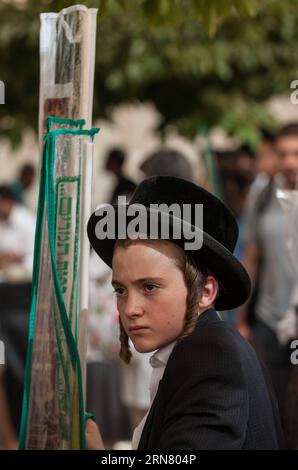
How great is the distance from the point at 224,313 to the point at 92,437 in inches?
172

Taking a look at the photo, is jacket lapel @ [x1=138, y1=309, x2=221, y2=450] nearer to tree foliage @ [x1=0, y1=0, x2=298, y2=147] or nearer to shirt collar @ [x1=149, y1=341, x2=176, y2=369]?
shirt collar @ [x1=149, y1=341, x2=176, y2=369]

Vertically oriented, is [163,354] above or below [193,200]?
below

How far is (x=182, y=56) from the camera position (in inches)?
426

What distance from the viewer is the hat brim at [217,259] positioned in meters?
3.39

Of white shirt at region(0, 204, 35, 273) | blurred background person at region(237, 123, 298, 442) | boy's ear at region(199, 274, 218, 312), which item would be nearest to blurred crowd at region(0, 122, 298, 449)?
blurred background person at region(237, 123, 298, 442)

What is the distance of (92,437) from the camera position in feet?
12.0

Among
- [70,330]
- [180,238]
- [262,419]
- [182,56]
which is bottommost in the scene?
[262,419]

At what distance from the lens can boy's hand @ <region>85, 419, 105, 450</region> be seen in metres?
3.64

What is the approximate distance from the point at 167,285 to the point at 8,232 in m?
7.81

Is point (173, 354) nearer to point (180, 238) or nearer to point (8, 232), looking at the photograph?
point (180, 238)

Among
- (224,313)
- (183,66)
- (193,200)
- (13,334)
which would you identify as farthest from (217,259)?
(183,66)

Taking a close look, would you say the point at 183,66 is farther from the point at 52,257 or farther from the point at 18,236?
the point at 52,257

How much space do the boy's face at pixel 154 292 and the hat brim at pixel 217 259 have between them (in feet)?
0.20

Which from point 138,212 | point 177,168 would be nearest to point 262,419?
point 138,212
